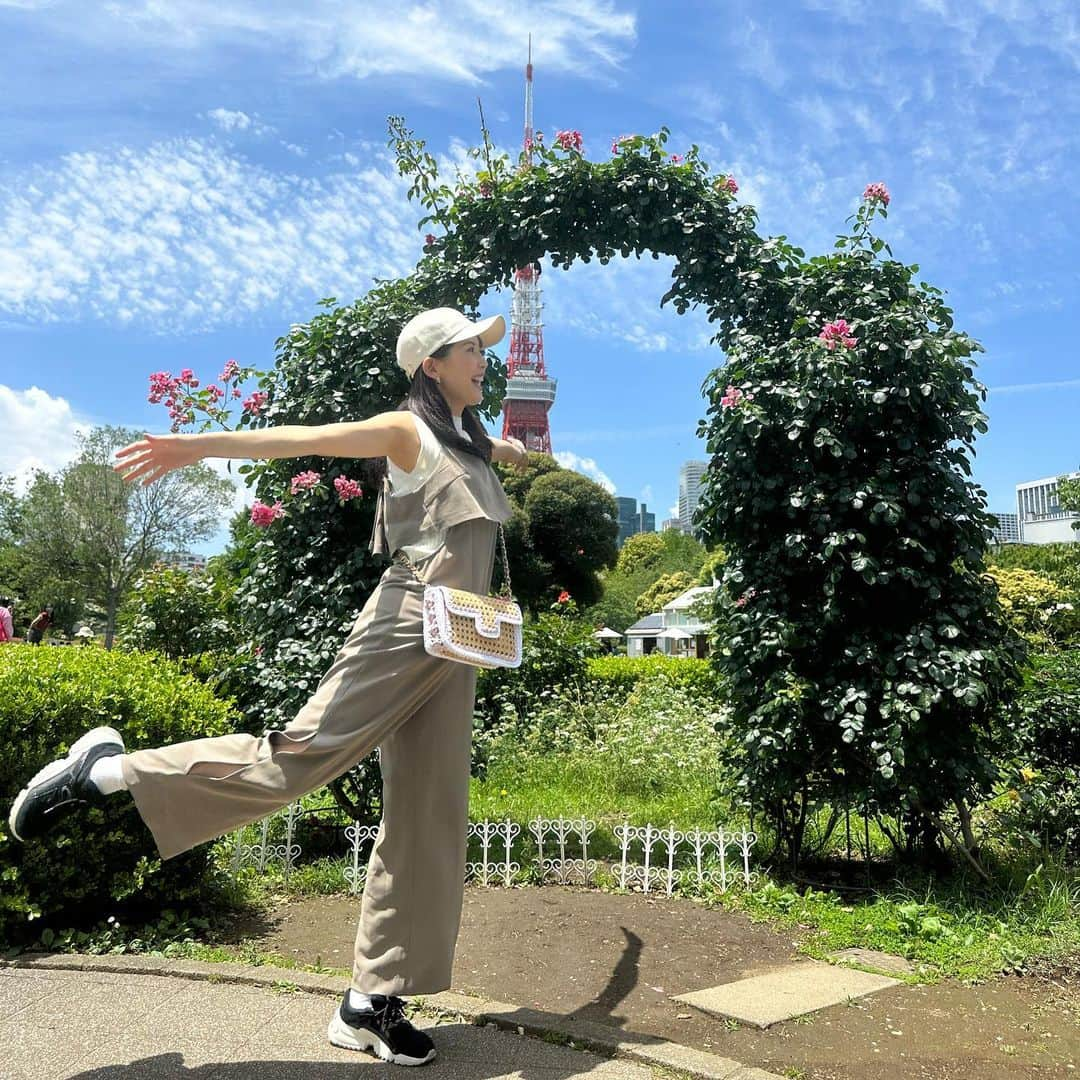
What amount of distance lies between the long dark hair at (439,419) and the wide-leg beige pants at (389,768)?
9.7 inches

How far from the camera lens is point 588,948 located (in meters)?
3.79

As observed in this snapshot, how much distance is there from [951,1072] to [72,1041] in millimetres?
2410

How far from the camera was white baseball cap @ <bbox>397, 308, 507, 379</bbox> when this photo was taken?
9.24 ft

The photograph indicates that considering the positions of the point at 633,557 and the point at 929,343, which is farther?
the point at 633,557

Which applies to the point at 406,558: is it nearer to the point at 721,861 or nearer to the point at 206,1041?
the point at 206,1041

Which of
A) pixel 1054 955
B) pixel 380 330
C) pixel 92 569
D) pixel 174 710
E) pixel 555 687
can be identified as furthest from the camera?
pixel 92 569

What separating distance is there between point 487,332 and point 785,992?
7.80ft

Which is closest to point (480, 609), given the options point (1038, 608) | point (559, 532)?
point (1038, 608)

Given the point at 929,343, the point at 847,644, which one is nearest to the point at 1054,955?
the point at 847,644

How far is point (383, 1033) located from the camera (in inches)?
103

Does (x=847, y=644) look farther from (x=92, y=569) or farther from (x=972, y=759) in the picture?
(x=92, y=569)

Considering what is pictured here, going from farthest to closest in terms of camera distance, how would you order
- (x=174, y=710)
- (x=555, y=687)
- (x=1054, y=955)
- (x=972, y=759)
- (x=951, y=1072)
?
(x=555, y=687) < (x=972, y=759) < (x=174, y=710) < (x=1054, y=955) < (x=951, y=1072)

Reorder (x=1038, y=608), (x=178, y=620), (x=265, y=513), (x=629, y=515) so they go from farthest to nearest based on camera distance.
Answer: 1. (x=629, y=515)
2. (x=1038, y=608)
3. (x=178, y=620)
4. (x=265, y=513)

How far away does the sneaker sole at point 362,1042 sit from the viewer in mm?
2573
